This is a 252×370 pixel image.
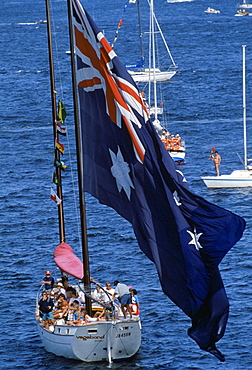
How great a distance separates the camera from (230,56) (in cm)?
15550

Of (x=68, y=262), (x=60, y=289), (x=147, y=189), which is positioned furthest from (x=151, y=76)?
(x=147, y=189)

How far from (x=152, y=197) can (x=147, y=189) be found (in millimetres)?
296

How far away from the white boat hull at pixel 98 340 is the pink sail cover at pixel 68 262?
A: 2.34m

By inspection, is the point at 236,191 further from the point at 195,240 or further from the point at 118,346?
the point at 195,240

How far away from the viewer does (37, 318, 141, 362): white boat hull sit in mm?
34688

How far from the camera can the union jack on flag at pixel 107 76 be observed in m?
28.0

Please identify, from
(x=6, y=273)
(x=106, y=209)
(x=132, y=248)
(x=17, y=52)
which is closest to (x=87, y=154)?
(x=6, y=273)

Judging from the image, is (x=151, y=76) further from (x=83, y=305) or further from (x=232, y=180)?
(x=83, y=305)

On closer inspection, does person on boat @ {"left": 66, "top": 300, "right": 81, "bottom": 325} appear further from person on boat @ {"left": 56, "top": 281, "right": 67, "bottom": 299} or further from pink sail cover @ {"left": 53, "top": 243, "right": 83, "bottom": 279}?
person on boat @ {"left": 56, "top": 281, "right": 67, "bottom": 299}

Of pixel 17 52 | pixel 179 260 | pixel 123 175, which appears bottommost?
pixel 17 52

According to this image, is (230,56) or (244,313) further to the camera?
(230,56)

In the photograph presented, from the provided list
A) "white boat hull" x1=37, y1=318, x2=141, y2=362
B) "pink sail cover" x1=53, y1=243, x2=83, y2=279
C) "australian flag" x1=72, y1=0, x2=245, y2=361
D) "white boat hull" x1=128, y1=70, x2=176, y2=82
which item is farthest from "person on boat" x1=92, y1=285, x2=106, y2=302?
"white boat hull" x1=128, y1=70, x2=176, y2=82

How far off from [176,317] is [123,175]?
51.6 feet

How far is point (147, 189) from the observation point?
28.1m
